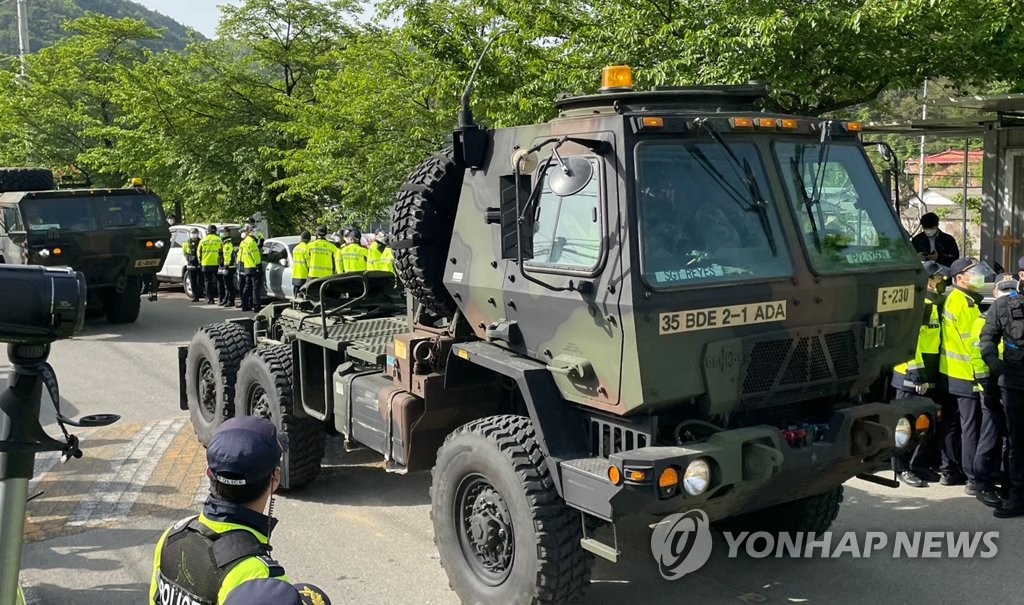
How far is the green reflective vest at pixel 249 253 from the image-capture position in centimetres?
1689

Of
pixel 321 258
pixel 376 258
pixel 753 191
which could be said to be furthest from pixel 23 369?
pixel 321 258

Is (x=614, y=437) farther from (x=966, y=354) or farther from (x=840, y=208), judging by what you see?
(x=966, y=354)

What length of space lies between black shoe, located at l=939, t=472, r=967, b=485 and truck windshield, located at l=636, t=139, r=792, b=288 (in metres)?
3.38

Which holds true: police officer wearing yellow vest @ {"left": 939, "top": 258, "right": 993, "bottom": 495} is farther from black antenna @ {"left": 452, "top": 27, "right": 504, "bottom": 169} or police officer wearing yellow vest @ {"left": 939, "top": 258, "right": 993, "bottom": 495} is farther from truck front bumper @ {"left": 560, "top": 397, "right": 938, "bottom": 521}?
black antenna @ {"left": 452, "top": 27, "right": 504, "bottom": 169}

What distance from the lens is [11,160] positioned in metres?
26.9

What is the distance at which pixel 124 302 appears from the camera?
15438 millimetres

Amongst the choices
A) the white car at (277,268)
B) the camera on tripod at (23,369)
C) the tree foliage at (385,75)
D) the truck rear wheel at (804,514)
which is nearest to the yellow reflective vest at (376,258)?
the tree foliage at (385,75)

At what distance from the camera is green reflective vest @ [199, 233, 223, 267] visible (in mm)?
18281

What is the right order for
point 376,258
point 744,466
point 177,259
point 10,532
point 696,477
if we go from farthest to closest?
point 177,259 → point 376,258 → point 744,466 → point 696,477 → point 10,532

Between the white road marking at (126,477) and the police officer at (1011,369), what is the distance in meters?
5.80

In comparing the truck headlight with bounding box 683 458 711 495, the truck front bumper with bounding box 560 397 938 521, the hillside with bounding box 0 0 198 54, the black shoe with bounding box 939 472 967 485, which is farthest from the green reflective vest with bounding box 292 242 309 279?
the hillside with bounding box 0 0 198 54

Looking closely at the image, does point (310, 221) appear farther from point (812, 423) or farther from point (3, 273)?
point (3, 273)

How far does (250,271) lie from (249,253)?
1.45 feet

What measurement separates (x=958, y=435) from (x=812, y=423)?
2915 millimetres
